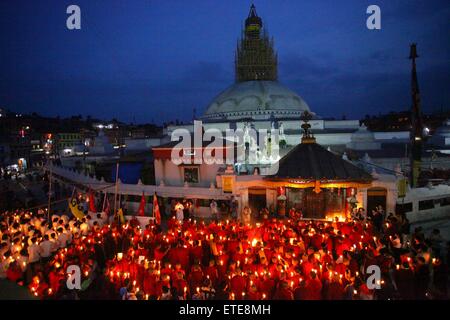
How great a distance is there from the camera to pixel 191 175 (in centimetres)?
2050

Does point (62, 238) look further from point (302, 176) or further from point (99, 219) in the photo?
point (302, 176)

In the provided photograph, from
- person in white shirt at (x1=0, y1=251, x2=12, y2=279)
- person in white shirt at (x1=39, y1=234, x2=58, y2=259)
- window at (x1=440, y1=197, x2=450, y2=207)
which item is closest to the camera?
person in white shirt at (x1=0, y1=251, x2=12, y2=279)

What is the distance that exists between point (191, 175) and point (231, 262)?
11559 mm

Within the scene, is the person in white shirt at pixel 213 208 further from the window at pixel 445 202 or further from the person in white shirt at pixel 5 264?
the window at pixel 445 202

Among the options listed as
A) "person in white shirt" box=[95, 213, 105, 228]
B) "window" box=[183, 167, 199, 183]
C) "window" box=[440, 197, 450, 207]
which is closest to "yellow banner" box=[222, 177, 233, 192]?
"window" box=[183, 167, 199, 183]

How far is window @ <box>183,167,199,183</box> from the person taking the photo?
2036cm

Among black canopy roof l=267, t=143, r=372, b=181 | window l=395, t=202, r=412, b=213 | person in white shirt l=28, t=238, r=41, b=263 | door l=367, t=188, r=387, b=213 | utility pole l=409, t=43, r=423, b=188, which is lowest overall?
person in white shirt l=28, t=238, r=41, b=263

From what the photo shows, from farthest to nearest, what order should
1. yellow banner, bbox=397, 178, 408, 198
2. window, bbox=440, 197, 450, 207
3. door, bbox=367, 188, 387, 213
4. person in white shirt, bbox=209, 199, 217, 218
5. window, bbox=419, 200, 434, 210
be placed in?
window, bbox=440, 197, 450, 207, person in white shirt, bbox=209, 199, 217, 218, window, bbox=419, 200, 434, 210, door, bbox=367, 188, 387, 213, yellow banner, bbox=397, 178, 408, 198

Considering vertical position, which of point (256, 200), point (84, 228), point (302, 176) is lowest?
point (84, 228)

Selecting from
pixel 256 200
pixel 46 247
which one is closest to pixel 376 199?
pixel 256 200

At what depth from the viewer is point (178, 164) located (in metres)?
20.7

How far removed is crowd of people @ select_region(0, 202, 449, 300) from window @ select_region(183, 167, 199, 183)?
8422 mm

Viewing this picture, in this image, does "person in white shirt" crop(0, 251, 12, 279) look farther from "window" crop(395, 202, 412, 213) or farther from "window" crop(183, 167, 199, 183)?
"window" crop(395, 202, 412, 213)

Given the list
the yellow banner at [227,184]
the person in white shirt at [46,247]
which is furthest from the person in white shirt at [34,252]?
the yellow banner at [227,184]
